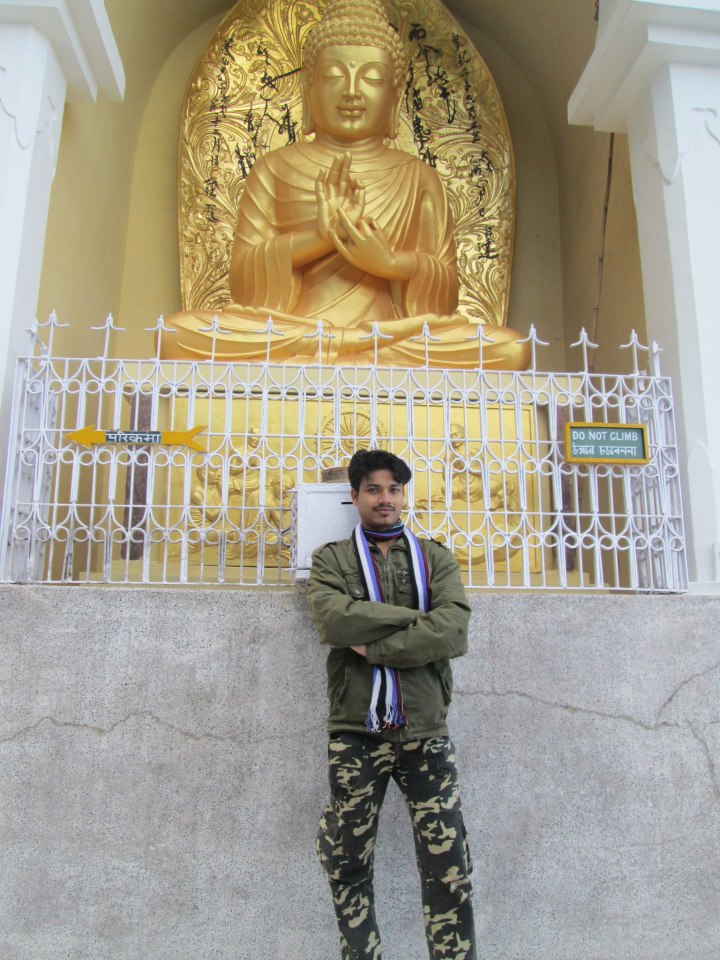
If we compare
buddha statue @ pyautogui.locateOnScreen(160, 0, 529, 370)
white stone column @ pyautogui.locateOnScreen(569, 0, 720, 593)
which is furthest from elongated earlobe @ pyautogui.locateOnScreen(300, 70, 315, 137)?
white stone column @ pyautogui.locateOnScreen(569, 0, 720, 593)

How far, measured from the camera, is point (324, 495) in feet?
9.27

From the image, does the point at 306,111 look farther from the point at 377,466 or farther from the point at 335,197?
the point at 377,466

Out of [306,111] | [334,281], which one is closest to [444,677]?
[334,281]

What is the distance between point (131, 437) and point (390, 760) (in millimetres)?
1529

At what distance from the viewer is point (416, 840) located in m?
2.18

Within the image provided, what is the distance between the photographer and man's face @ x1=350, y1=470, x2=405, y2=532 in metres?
2.37

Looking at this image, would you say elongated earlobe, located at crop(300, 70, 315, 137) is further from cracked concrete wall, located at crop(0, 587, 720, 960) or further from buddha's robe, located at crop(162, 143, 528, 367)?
cracked concrete wall, located at crop(0, 587, 720, 960)

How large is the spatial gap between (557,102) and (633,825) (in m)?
5.40

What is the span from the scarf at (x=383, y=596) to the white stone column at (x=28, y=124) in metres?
1.68

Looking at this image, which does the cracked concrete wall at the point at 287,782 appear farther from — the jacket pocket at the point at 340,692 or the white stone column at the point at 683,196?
the white stone column at the point at 683,196

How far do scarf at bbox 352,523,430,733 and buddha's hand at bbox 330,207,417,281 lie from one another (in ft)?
9.79

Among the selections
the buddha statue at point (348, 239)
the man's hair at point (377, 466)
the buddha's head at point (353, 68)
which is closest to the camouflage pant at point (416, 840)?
the man's hair at point (377, 466)

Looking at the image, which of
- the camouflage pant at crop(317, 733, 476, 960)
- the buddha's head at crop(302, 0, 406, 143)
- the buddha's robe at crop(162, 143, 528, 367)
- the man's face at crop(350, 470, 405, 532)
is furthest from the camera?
the buddha's head at crop(302, 0, 406, 143)

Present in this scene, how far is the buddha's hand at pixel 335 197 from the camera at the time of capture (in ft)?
16.4
